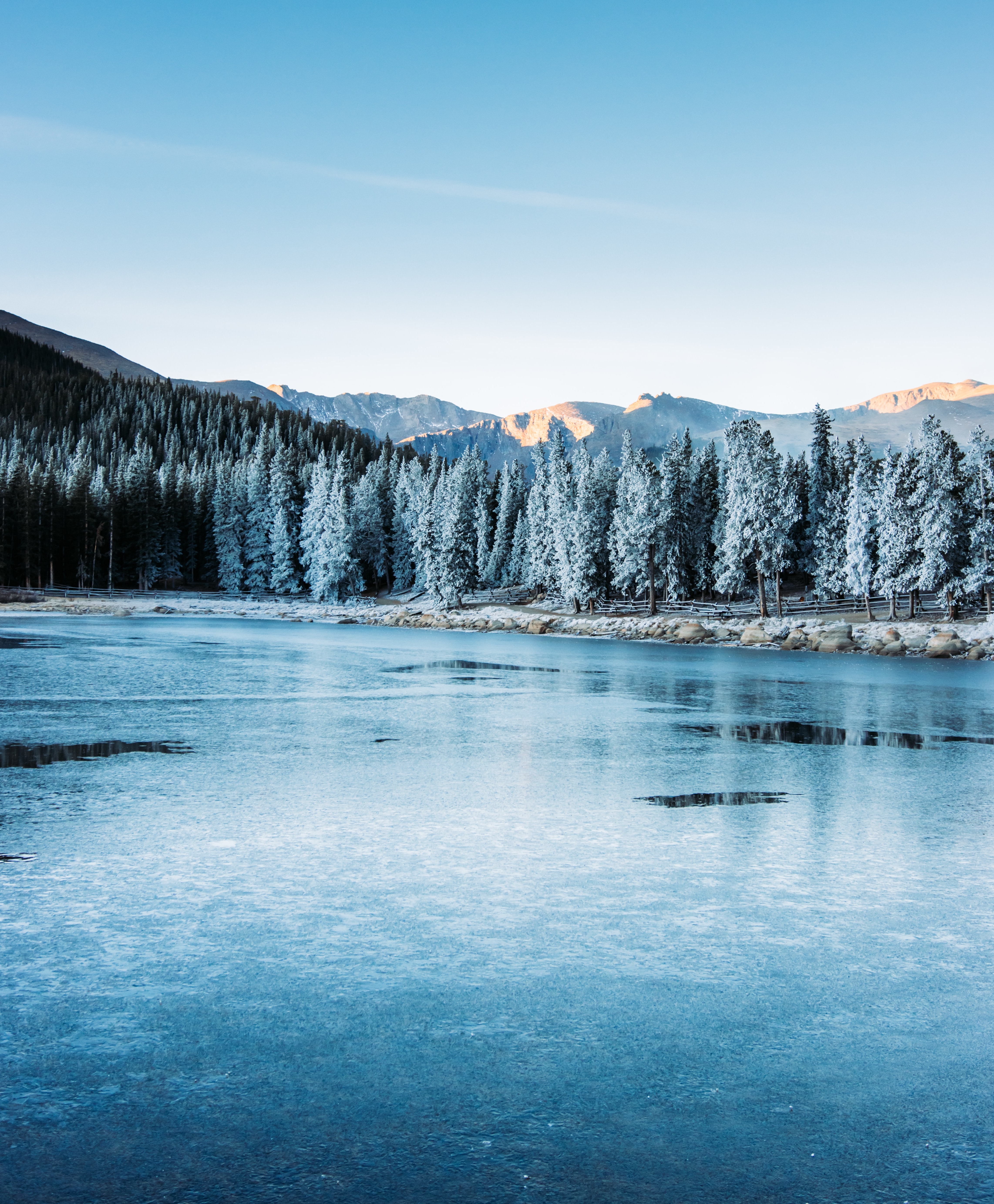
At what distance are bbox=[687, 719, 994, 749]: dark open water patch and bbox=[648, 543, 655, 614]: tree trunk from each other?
52177 millimetres

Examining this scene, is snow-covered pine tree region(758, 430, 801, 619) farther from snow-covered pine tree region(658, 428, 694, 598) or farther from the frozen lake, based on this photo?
the frozen lake

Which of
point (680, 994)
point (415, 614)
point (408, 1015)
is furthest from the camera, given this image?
point (415, 614)

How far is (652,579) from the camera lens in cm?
6988

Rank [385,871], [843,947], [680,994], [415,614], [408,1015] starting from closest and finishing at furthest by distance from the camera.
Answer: [408,1015]
[680,994]
[843,947]
[385,871]
[415,614]

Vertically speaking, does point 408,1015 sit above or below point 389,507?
below

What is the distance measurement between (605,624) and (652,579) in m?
7.04

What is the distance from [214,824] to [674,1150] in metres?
6.05

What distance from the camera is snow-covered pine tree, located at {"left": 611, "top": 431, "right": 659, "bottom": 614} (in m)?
70.6

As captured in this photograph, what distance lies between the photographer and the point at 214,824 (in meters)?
8.78

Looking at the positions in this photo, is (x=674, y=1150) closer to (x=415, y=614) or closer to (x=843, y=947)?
(x=843, y=947)

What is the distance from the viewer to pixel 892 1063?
14.4ft

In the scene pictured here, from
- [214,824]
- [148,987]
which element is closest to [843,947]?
[148,987]

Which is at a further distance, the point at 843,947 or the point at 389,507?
the point at 389,507

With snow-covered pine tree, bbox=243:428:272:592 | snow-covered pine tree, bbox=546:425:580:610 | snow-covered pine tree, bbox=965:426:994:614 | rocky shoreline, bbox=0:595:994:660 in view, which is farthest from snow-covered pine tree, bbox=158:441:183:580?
snow-covered pine tree, bbox=965:426:994:614
